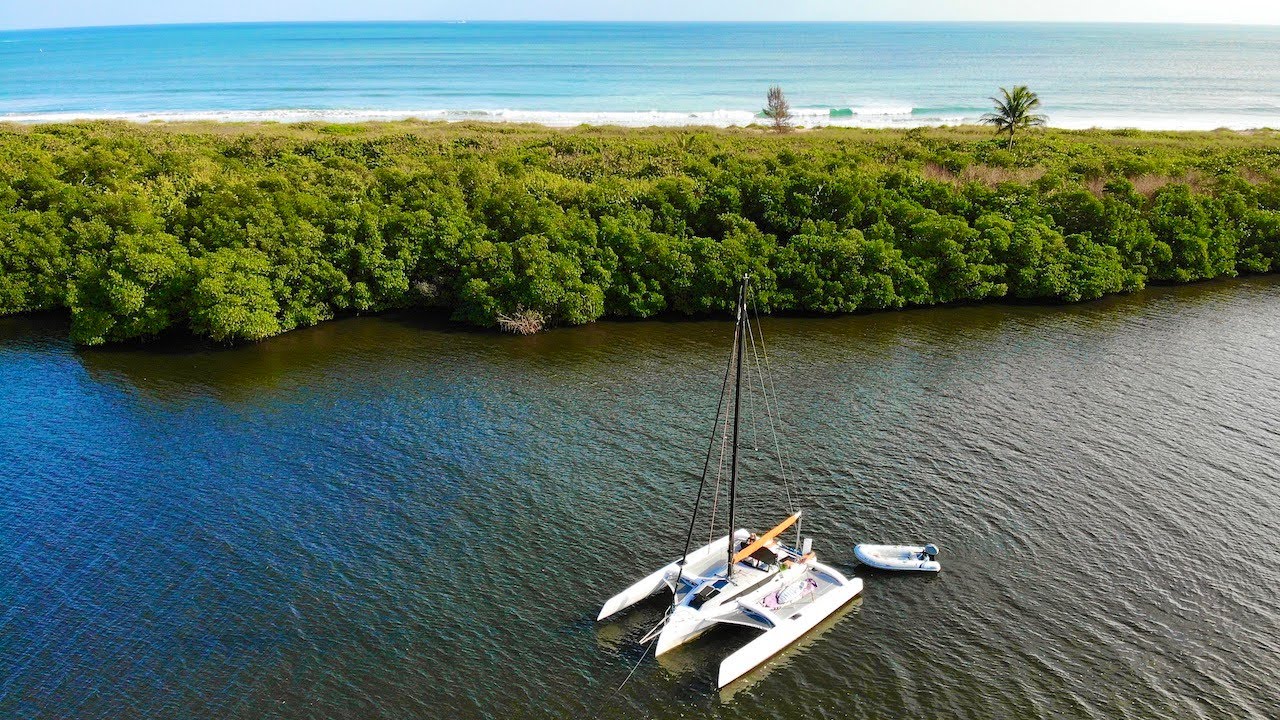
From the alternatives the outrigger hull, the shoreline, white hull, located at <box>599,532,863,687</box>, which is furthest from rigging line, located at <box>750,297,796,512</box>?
the shoreline

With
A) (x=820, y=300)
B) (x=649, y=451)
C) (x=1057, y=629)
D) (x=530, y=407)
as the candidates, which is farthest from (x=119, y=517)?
(x=820, y=300)

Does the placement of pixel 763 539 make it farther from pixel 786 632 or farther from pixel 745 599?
pixel 786 632

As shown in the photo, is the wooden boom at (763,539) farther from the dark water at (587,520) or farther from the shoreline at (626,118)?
the shoreline at (626,118)

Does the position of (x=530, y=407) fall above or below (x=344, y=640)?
above

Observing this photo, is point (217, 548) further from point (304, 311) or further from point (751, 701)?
point (304, 311)

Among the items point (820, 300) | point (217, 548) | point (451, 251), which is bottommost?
point (217, 548)

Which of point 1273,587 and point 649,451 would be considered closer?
point 1273,587
